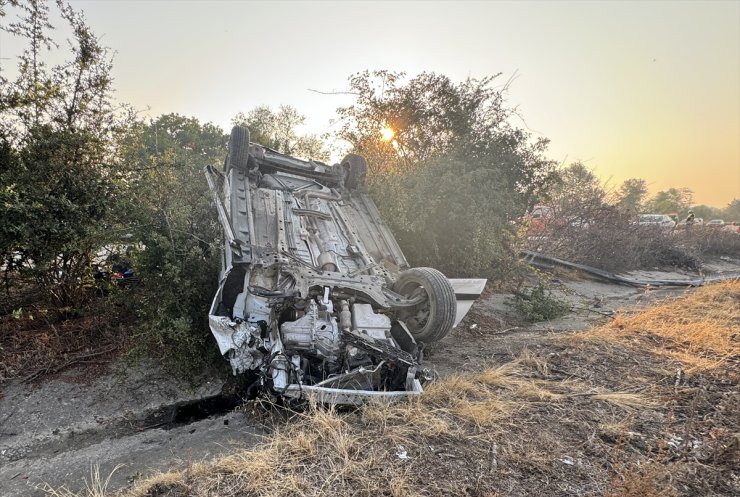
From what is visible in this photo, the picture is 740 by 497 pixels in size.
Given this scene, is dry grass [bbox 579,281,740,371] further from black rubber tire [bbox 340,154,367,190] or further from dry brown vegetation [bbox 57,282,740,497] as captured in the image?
black rubber tire [bbox 340,154,367,190]

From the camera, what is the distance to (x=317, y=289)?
401 cm

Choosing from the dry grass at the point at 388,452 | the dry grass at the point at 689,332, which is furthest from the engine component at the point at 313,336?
the dry grass at the point at 689,332

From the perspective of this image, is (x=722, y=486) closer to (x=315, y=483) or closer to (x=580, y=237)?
(x=315, y=483)

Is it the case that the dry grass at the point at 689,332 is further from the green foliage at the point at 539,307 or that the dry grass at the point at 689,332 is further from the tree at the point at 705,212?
the tree at the point at 705,212

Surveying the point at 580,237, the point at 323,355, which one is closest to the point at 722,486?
the point at 323,355

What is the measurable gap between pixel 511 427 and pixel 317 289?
2116 millimetres

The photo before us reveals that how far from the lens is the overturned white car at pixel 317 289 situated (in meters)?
3.34

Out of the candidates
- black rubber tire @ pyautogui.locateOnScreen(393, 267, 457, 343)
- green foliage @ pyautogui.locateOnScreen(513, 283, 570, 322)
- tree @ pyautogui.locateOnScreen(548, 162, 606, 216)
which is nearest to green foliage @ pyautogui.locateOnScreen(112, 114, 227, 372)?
black rubber tire @ pyautogui.locateOnScreen(393, 267, 457, 343)

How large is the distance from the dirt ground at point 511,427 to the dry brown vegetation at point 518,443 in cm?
1

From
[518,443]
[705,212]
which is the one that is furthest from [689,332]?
[705,212]

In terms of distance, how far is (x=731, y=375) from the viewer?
3789 mm

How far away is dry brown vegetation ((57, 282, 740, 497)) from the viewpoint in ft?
7.55

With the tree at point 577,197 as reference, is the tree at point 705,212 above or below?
above

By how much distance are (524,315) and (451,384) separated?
4135 mm
